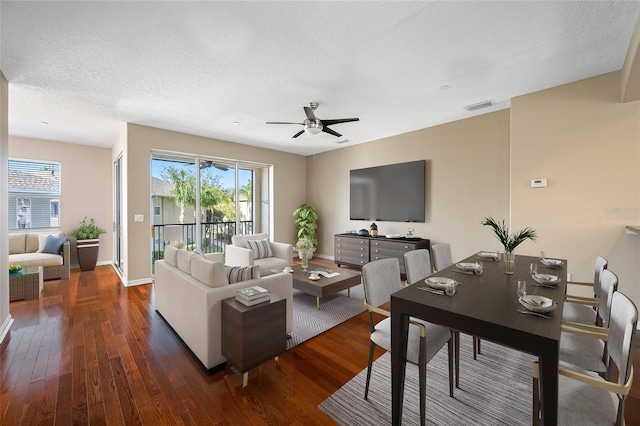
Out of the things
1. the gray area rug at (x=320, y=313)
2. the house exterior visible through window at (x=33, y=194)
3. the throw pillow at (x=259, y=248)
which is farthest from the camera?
the house exterior visible through window at (x=33, y=194)

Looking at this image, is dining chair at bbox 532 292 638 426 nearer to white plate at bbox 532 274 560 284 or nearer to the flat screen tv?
white plate at bbox 532 274 560 284

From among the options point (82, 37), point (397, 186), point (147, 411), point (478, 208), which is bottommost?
point (147, 411)

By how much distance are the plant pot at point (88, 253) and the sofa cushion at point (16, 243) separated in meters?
0.81

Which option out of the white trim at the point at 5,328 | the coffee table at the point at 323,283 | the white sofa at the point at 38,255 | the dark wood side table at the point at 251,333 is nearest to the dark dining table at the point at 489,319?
the dark wood side table at the point at 251,333

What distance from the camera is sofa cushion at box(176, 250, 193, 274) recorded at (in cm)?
275

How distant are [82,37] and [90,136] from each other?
4.16m

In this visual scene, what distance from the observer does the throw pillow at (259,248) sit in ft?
16.2

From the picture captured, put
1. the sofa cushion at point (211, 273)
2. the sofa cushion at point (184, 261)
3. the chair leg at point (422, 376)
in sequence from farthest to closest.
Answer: the sofa cushion at point (184, 261)
the sofa cushion at point (211, 273)
the chair leg at point (422, 376)

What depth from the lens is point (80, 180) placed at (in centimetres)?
621

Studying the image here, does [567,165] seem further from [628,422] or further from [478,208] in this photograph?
[628,422]

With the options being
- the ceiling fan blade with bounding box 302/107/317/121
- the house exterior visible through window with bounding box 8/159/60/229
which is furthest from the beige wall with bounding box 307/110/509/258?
the house exterior visible through window with bounding box 8/159/60/229

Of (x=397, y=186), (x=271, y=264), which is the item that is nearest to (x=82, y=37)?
(x=271, y=264)

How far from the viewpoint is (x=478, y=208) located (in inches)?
178

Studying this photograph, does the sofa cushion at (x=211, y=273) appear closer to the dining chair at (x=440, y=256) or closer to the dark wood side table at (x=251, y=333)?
the dark wood side table at (x=251, y=333)
